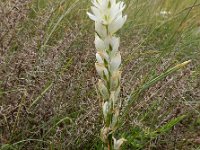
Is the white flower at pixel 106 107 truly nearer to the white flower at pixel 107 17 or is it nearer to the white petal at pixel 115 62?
the white petal at pixel 115 62

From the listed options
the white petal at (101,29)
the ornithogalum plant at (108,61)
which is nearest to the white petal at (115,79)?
the ornithogalum plant at (108,61)

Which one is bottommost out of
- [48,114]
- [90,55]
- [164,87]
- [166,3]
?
[48,114]

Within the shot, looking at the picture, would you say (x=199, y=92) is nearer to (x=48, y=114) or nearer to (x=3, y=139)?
(x=48, y=114)

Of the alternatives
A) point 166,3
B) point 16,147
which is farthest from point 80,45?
point 166,3

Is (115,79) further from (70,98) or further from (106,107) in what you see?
(70,98)

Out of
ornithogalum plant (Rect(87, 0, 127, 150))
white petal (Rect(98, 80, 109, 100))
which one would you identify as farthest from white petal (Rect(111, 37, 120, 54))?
white petal (Rect(98, 80, 109, 100))

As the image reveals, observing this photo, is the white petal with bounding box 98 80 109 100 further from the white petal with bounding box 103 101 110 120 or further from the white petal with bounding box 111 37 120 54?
the white petal with bounding box 111 37 120 54

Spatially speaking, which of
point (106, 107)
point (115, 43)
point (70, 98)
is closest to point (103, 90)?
point (106, 107)

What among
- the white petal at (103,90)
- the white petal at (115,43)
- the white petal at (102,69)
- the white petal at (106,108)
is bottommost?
the white petal at (106,108)
